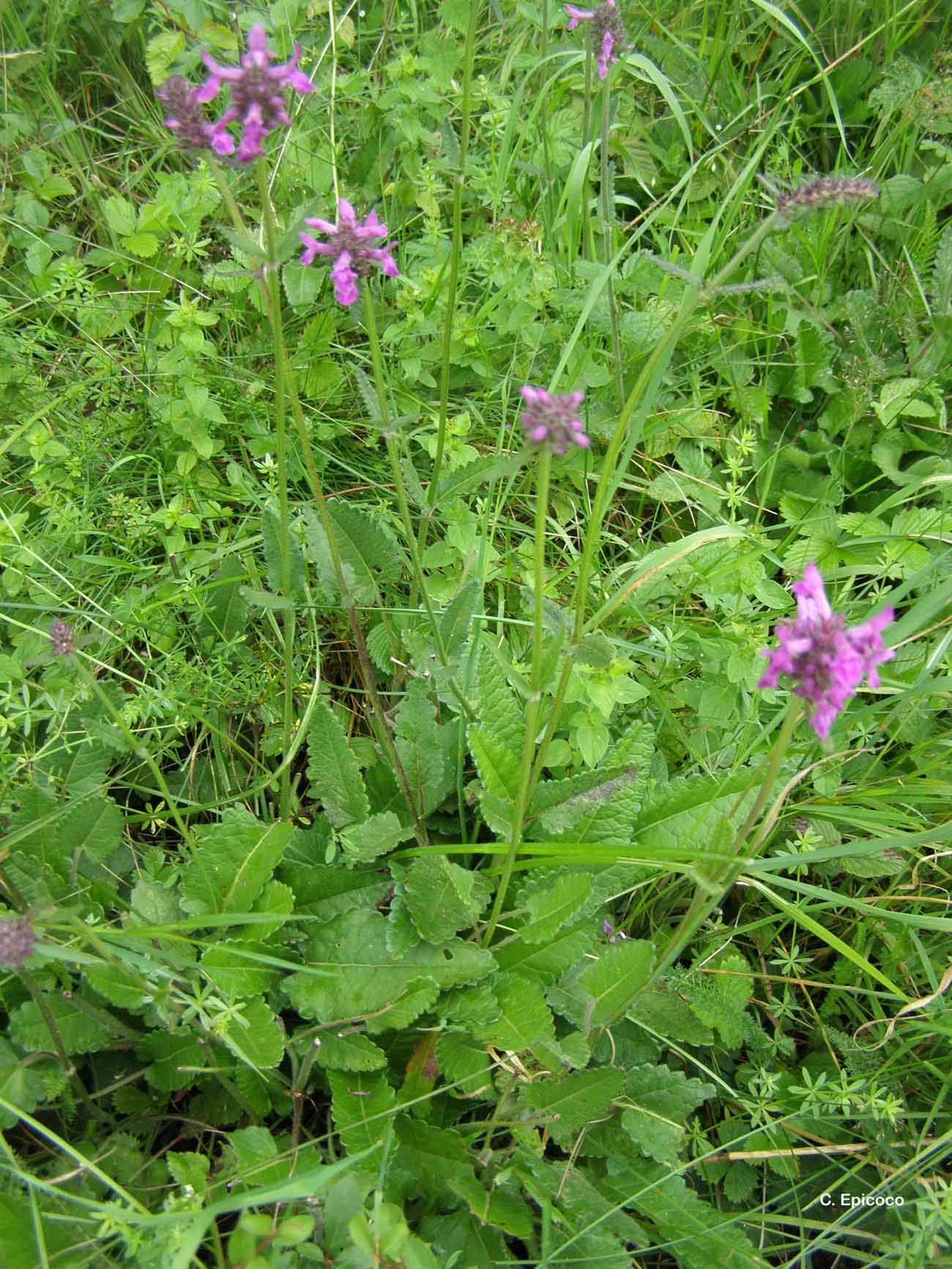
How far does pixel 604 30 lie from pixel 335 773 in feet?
6.71

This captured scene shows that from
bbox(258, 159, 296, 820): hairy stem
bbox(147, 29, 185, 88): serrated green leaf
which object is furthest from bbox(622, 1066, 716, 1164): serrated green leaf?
bbox(147, 29, 185, 88): serrated green leaf

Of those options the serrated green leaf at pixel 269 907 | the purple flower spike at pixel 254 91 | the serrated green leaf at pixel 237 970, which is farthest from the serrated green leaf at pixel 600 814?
the purple flower spike at pixel 254 91

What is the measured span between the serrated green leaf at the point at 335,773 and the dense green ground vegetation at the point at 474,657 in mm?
14

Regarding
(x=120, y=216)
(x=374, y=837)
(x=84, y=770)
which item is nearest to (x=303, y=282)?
(x=120, y=216)

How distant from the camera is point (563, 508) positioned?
11.3 feet

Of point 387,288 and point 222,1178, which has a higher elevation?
point 387,288

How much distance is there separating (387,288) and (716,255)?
1.22 m

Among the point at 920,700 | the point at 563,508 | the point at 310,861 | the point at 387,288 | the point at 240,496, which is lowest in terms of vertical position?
the point at 920,700

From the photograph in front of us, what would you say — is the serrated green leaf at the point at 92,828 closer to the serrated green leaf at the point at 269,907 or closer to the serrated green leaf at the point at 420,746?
the serrated green leaf at the point at 269,907

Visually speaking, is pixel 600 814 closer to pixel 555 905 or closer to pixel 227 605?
pixel 555 905

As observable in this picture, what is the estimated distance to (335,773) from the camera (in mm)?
2631

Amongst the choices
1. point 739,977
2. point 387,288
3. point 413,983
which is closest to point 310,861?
point 413,983

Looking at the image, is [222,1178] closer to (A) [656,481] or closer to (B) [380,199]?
(A) [656,481]

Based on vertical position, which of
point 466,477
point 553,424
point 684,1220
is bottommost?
point 684,1220
